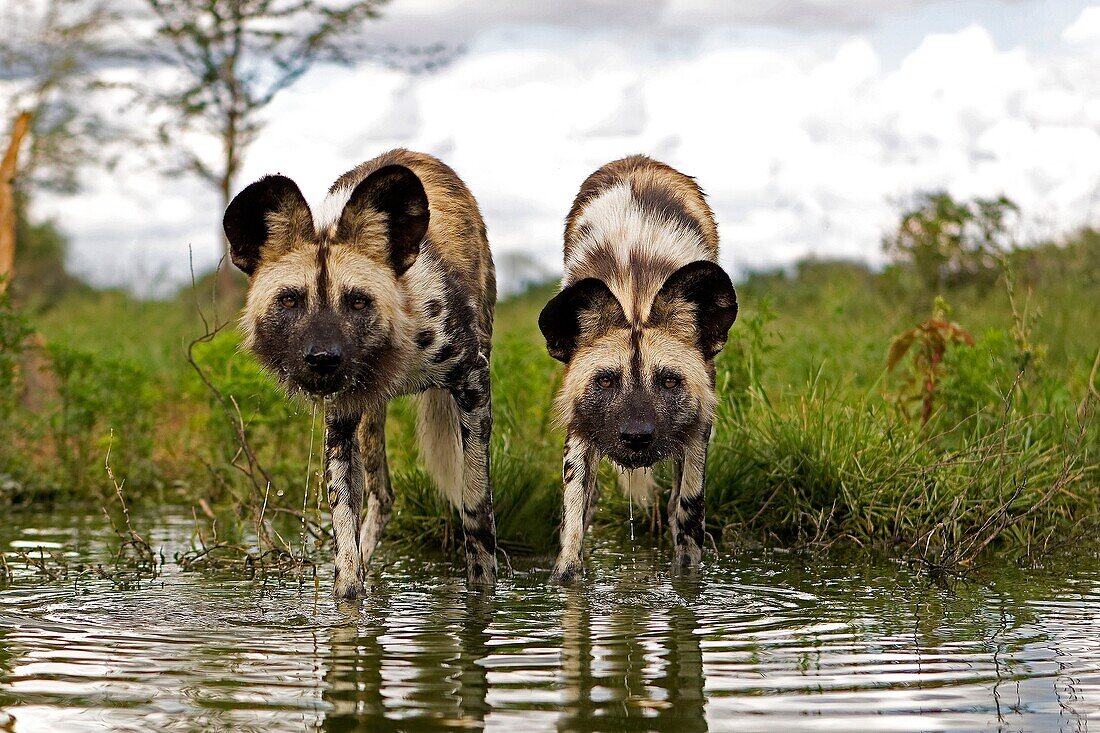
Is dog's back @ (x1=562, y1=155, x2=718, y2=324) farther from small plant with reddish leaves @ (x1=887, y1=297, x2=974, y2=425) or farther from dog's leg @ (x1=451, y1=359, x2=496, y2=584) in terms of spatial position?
small plant with reddish leaves @ (x1=887, y1=297, x2=974, y2=425)

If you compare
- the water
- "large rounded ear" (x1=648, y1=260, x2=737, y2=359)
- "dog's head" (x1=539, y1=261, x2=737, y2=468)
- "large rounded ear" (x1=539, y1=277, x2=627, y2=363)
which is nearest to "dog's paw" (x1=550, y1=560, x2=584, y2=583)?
the water

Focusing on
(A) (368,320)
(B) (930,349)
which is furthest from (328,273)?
(B) (930,349)

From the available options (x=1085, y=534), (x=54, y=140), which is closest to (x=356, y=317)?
(x=1085, y=534)

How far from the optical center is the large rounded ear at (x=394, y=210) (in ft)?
15.7

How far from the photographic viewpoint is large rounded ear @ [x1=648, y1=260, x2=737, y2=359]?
5.28 metres

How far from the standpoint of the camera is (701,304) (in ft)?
17.7

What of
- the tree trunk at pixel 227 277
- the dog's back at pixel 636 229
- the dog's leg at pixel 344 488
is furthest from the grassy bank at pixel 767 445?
the tree trunk at pixel 227 277

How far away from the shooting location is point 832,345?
9469 mm

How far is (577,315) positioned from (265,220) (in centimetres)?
137

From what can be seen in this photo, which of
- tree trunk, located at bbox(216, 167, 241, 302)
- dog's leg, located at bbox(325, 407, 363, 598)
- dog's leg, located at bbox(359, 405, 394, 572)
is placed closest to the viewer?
dog's leg, located at bbox(325, 407, 363, 598)

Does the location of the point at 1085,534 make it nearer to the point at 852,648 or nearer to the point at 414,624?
the point at 852,648

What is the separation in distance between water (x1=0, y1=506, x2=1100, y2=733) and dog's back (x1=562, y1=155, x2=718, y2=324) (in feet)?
4.30

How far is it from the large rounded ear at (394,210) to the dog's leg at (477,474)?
2.39ft

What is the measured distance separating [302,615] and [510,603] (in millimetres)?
776
